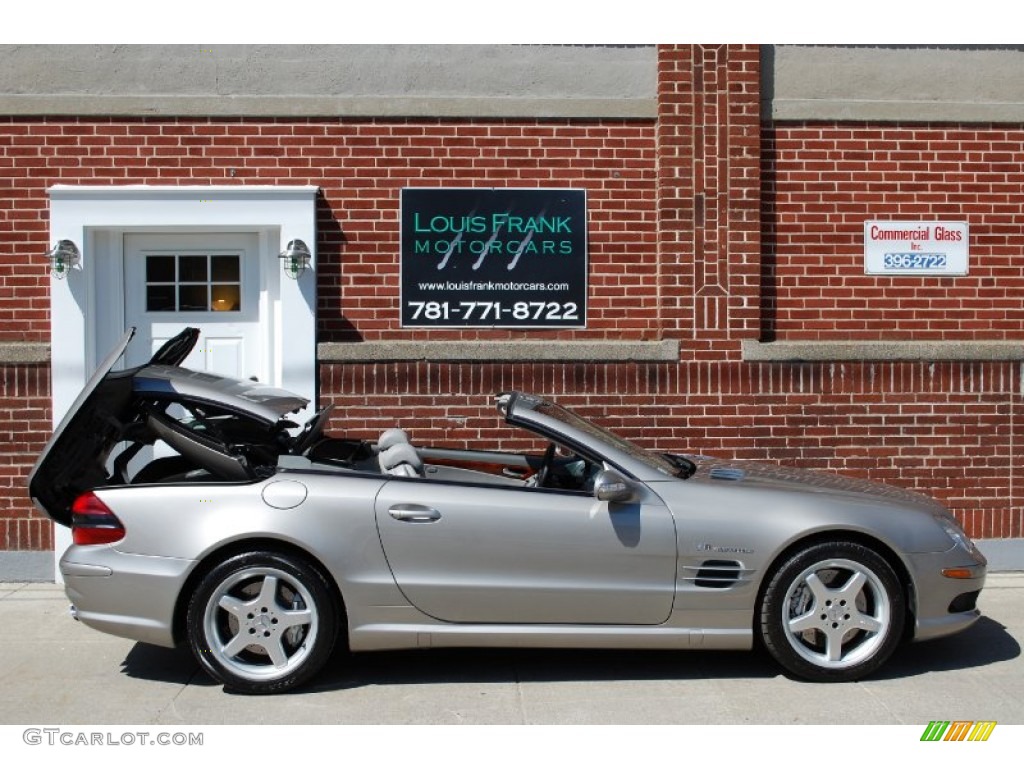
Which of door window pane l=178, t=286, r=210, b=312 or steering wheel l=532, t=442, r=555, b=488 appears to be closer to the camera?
steering wheel l=532, t=442, r=555, b=488

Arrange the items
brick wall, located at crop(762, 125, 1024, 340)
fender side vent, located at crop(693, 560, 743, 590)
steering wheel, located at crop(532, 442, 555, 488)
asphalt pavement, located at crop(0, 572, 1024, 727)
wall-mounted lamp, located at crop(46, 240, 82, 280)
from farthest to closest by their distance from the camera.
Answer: brick wall, located at crop(762, 125, 1024, 340) → wall-mounted lamp, located at crop(46, 240, 82, 280) → steering wheel, located at crop(532, 442, 555, 488) → fender side vent, located at crop(693, 560, 743, 590) → asphalt pavement, located at crop(0, 572, 1024, 727)

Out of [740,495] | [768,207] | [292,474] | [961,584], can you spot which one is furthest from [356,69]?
[961,584]

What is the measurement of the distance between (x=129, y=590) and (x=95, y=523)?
0.37 meters

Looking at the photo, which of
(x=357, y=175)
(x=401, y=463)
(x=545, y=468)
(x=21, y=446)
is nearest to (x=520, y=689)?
(x=545, y=468)

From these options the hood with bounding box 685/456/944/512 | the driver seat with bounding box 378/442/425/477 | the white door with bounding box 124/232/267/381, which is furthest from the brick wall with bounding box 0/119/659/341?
the driver seat with bounding box 378/442/425/477

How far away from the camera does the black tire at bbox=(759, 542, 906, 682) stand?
5609mm

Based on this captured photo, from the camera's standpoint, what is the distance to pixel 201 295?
28.1 feet

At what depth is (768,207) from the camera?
28.5ft

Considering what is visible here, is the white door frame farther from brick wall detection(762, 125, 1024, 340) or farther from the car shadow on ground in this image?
brick wall detection(762, 125, 1024, 340)

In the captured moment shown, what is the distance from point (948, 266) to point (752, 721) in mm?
4828

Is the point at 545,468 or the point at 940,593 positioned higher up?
the point at 545,468

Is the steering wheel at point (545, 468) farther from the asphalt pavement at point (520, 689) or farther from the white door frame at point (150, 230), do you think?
the white door frame at point (150, 230)

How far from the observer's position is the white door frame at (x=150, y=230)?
26.9 ft

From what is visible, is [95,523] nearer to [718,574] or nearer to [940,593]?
[718,574]
